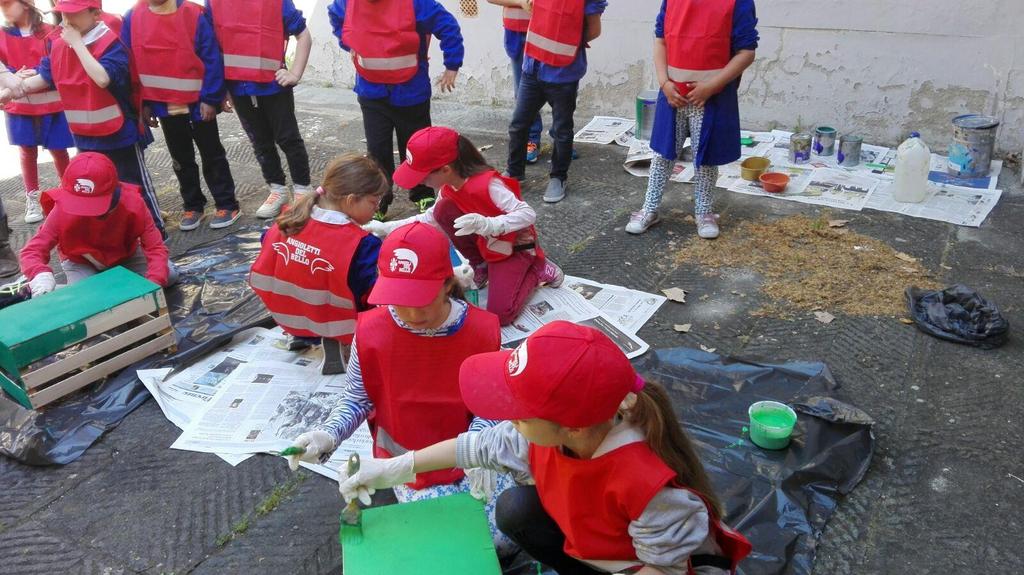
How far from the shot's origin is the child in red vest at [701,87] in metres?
4.01

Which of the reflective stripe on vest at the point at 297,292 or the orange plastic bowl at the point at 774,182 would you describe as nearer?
the reflective stripe on vest at the point at 297,292

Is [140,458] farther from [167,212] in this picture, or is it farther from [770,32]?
[770,32]

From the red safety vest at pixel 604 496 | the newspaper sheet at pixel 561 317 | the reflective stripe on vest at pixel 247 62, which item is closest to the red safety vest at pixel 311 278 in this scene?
the newspaper sheet at pixel 561 317

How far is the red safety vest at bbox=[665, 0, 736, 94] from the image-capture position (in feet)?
13.1

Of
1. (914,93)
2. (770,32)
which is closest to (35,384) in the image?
(770,32)

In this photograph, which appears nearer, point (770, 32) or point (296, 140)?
point (296, 140)

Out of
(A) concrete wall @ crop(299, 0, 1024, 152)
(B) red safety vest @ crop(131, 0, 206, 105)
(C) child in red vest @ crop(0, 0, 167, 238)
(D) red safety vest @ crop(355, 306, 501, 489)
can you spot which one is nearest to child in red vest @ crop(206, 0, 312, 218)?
(B) red safety vest @ crop(131, 0, 206, 105)

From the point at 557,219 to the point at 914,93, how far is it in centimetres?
279

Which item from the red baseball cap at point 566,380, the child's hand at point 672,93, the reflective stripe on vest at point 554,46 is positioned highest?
the reflective stripe on vest at point 554,46

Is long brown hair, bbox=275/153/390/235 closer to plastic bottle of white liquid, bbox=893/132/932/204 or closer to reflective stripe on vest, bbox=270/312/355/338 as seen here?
reflective stripe on vest, bbox=270/312/355/338

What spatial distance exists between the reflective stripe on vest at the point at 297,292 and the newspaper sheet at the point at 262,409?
0.27 meters

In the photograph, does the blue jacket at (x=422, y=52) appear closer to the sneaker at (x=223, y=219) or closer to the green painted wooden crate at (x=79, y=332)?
the sneaker at (x=223, y=219)

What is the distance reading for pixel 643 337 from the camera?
3.59 m

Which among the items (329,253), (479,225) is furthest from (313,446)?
(479,225)
